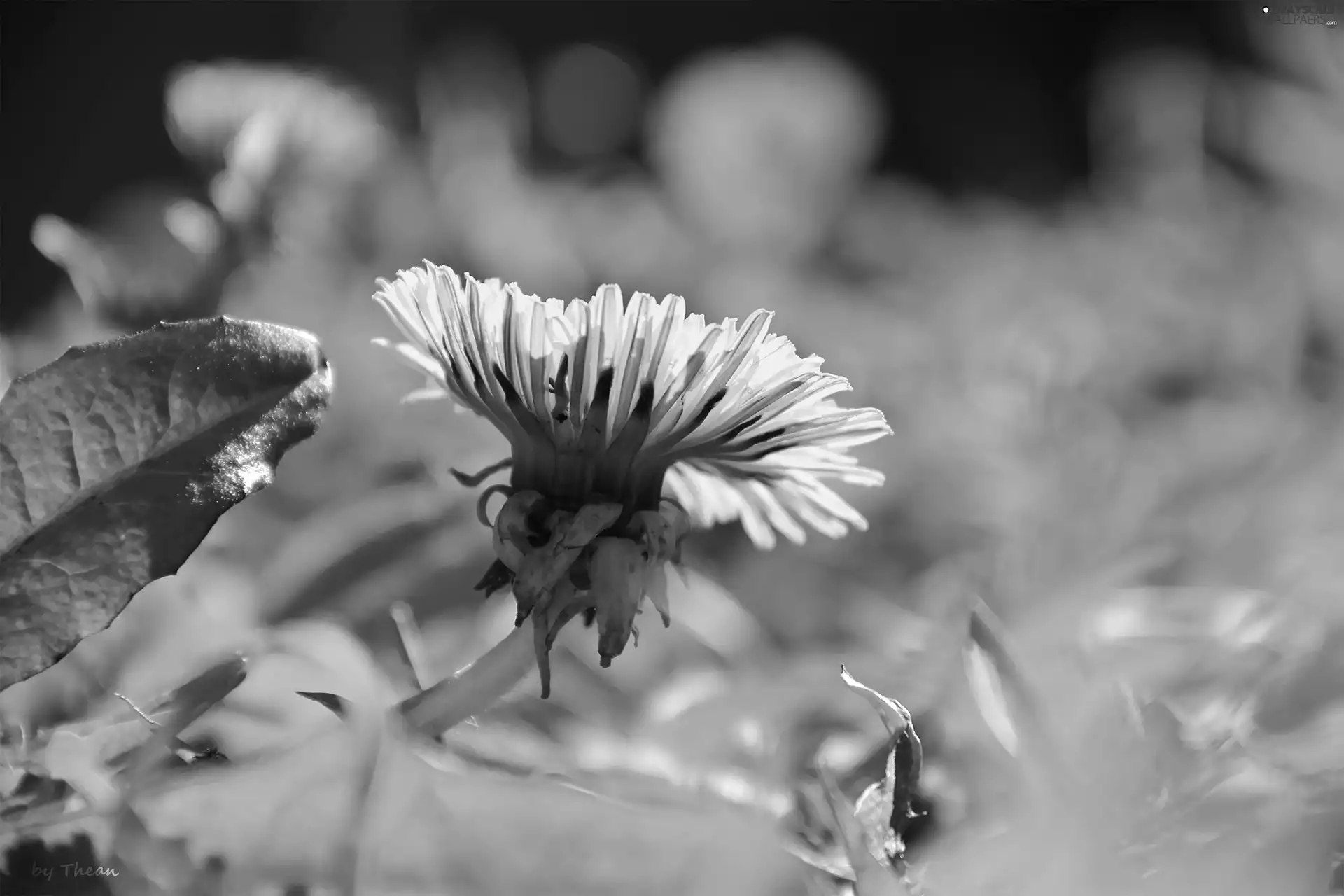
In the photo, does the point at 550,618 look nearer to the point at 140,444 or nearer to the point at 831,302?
the point at 140,444

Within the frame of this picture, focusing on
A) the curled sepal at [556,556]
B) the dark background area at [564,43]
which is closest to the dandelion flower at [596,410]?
the curled sepal at [556,556]

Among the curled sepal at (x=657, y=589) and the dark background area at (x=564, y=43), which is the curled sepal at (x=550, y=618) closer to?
the curled sepal at (x=657, y=589)

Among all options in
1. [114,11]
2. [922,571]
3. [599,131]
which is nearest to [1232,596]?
[922,571]

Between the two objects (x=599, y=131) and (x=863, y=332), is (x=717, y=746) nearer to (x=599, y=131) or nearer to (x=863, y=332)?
(x=863, y=332)

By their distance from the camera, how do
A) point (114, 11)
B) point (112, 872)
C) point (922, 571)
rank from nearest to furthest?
point (112, 872)
point (922, 571)
point (114, 11)

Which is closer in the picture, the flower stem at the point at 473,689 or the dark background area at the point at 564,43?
the flower stem at the point at 473,689

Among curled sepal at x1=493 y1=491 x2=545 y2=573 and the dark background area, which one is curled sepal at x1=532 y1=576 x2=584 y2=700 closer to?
curled sepal at x1=493 y1=491 x2=545 y2=573
